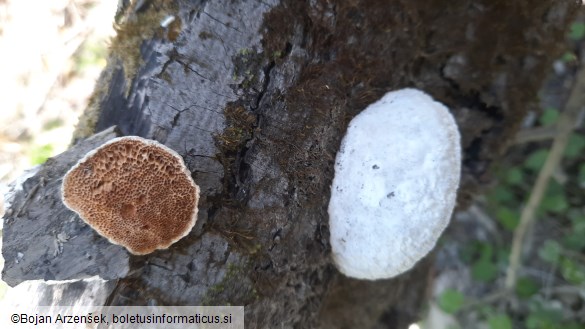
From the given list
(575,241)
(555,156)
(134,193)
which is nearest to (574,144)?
(555,156)

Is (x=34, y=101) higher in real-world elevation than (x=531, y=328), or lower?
higher

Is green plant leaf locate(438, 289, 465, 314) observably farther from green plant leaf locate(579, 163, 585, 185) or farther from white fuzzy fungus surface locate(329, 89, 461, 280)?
green plant leaf locate(579, 163, 585, 185)

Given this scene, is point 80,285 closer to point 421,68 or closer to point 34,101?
point 421,68

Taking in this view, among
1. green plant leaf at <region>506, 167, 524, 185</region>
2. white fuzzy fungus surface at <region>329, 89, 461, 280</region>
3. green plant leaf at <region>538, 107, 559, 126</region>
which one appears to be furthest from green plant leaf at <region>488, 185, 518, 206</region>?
white fuzzy fungus surface at <region>329, 89, 461, 280</region>

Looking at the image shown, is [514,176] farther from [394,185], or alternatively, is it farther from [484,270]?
[394,185]

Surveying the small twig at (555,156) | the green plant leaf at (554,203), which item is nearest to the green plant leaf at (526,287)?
the small twig at (555,156)

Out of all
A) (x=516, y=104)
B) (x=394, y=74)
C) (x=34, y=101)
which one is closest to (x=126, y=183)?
(x=394, y=74)

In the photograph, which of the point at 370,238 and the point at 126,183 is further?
the point at 370,238
